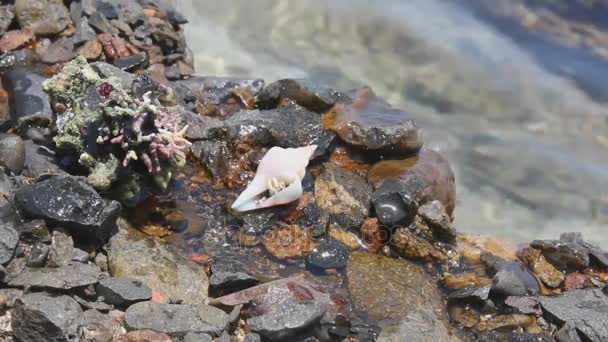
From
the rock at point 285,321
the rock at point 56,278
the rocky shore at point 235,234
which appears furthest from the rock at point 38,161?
the rock at point 285,321

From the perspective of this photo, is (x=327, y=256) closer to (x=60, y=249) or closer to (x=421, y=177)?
(x=421, y=177)

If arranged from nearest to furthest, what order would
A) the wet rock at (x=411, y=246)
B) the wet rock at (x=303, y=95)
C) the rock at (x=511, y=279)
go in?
the rock at (x=511, y=279)
the wet rock at (x=411, y=246)
the wet rock at (x=303, y=95)

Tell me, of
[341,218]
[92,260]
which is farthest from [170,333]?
[341,218]

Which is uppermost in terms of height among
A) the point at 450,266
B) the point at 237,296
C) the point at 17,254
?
the point at 17,254

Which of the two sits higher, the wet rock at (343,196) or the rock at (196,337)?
the rock at (196,337)

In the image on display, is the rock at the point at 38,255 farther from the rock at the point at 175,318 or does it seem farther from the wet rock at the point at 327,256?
the wet rock at the point at 327,256

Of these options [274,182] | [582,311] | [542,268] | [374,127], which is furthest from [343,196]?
[582,311]

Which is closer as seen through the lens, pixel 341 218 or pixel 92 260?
pixel 92 260

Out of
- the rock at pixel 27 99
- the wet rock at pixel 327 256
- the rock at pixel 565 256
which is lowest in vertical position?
the rock at pixel 565 256

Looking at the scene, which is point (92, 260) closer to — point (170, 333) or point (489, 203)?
point (170, 333)
